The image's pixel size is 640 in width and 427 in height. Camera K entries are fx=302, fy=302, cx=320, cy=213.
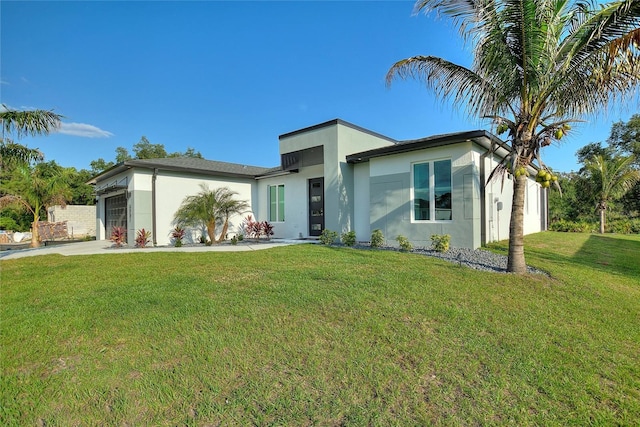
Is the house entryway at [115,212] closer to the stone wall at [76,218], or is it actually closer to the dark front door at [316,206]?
the stone wall at [76,218]

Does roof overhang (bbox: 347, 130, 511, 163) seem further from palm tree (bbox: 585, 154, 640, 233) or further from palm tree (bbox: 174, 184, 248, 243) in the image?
palm tree (bbox: 585, 154, 640, 233)

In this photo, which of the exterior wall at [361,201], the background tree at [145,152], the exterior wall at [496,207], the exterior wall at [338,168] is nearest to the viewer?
the exterior wall at [496,207]

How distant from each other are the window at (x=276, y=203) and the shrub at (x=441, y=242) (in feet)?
27.5

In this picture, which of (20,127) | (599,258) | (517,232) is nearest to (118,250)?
(20,127)

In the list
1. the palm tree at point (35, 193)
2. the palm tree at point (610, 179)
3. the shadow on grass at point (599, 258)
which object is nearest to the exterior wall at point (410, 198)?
the shadow on grass at point (599, 258)

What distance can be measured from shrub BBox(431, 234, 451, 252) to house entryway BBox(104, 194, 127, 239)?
13924 mm

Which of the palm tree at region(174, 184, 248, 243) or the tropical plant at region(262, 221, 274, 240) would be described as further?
the tropical plant at region(262, 221, 274, 240)

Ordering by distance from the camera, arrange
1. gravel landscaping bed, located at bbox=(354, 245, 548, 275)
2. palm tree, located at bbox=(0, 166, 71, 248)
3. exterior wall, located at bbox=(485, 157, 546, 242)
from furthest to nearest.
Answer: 1. palm tree, located at bbox=(0, 166, 71, 248)
2. exterior wall, located at bbox=(485, 157, 546, 242)
3. gravel landscaping bed, located at bbox=(354, 245, 548, 275)

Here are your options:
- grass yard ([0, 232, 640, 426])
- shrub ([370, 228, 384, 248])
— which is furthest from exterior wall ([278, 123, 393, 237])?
grass yard ([0, 232, 640, 426])

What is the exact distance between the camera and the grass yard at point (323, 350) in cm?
244

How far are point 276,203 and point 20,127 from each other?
9851mm

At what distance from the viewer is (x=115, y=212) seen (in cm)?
1625

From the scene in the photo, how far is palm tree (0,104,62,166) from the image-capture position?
364 inches

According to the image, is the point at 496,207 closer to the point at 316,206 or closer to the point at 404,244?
the point at 404,244
